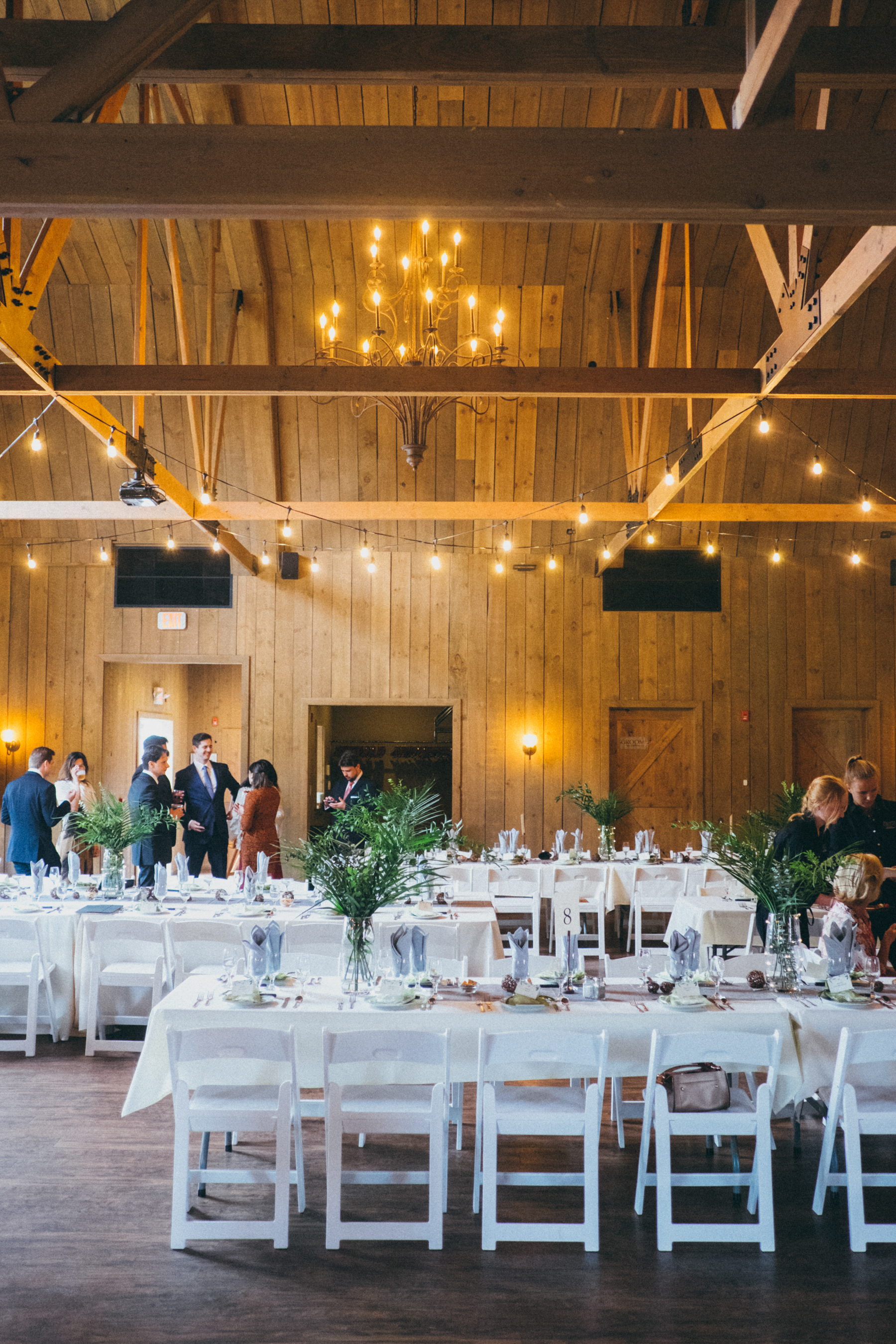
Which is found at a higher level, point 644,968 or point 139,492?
point 139,492

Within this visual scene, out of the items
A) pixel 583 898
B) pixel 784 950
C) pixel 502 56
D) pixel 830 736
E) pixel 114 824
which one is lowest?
pixel 583 898

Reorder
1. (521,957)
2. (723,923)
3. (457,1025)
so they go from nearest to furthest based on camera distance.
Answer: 1. (457,1025)
2. (521,957)
3. (723,923)

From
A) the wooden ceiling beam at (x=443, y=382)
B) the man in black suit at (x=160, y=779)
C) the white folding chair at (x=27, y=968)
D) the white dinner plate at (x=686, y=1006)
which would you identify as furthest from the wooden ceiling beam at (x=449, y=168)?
the man in black suit at (x=160, y=779)

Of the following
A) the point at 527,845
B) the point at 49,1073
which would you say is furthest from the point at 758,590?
the point at 49,1073

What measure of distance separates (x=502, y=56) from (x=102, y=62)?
2360 mm

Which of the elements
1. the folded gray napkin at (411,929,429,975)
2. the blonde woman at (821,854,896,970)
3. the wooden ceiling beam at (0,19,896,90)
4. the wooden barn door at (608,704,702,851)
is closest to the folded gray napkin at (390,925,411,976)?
the folded gray napkin at (411,929,429,975)

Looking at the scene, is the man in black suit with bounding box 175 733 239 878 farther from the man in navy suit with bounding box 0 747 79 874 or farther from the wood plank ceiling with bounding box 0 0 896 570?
the wood plank ceiling with bounding box 0 0 896 570

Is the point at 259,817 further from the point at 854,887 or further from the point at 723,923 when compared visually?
the point at 854,887

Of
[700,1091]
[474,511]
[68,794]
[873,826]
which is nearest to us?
[700,1091]

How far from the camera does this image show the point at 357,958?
4504 mm

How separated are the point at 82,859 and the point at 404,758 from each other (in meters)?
4.76

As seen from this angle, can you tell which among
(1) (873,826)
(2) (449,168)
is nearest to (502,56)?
(2) (449,168)

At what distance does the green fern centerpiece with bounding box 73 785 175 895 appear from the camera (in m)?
6.74

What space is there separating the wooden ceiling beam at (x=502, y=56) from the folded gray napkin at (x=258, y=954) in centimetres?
411
